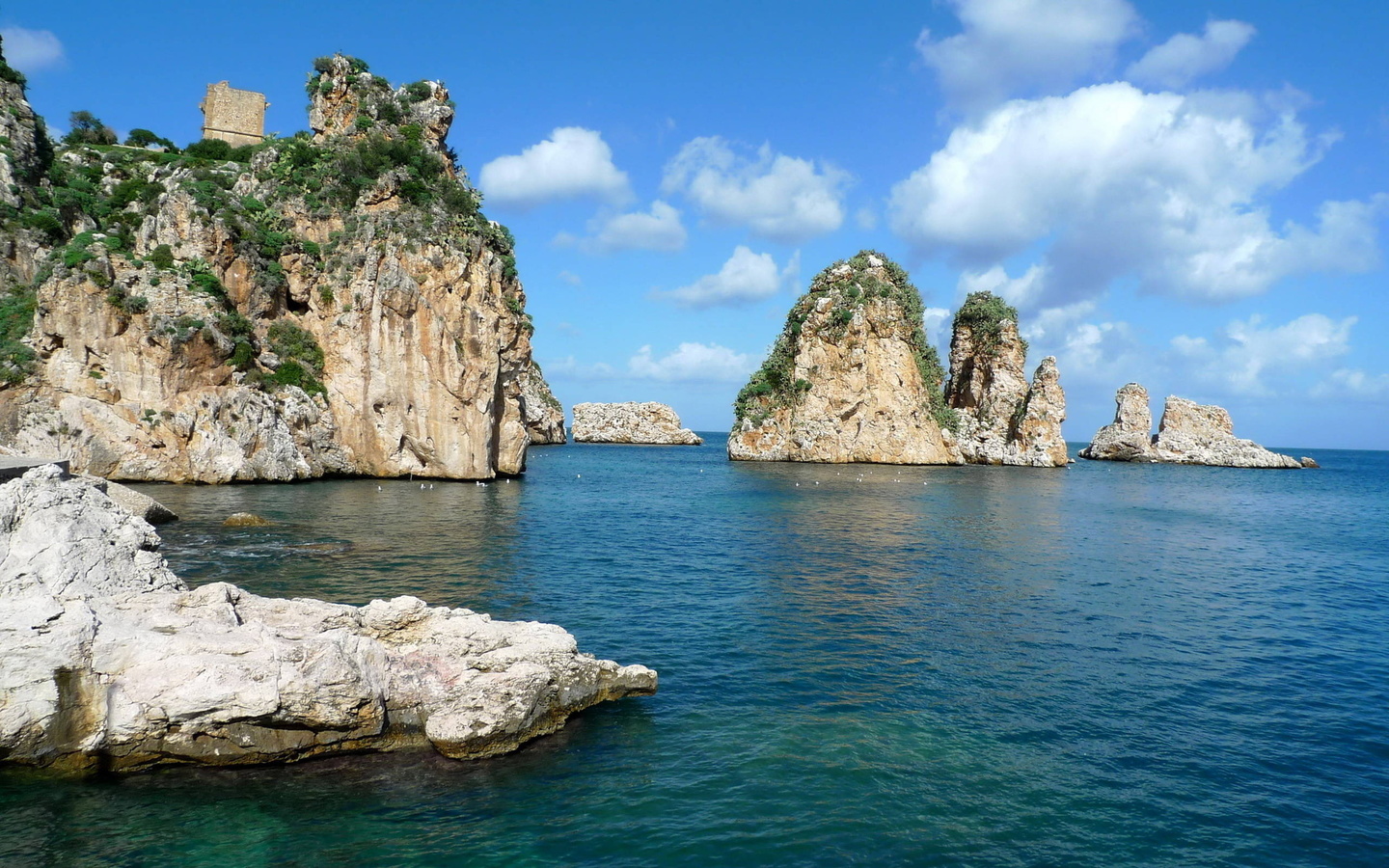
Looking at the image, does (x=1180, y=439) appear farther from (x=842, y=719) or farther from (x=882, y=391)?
(x=842, y=719)

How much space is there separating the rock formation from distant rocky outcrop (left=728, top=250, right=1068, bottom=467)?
52796 millimetres

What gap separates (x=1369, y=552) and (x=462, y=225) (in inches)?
2002

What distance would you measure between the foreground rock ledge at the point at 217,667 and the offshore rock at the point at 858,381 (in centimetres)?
7277

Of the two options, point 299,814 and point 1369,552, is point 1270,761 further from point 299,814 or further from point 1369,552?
point 1369,552

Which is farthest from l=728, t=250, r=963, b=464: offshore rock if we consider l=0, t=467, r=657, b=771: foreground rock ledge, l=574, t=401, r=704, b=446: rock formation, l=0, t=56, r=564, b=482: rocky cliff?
l=0, t=467, r=657, b=771: foreground rock ledge

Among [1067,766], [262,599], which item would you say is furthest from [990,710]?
[262,599]

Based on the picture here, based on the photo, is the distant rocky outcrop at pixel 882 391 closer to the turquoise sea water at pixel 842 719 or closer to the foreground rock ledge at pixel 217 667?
the turquoise sea water at pixel 842 719

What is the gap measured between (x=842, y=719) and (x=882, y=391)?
72496mm

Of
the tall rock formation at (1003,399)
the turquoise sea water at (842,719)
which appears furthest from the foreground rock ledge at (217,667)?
the tall rock formation at (1003,399)

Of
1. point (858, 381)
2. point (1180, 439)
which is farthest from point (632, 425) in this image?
point (1180, 439)

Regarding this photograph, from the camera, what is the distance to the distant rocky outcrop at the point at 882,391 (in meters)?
82.5

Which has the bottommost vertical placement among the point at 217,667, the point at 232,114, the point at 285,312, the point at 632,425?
the point at 217,667

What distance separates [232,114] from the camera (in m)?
73.2

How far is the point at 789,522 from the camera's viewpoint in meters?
35.9
